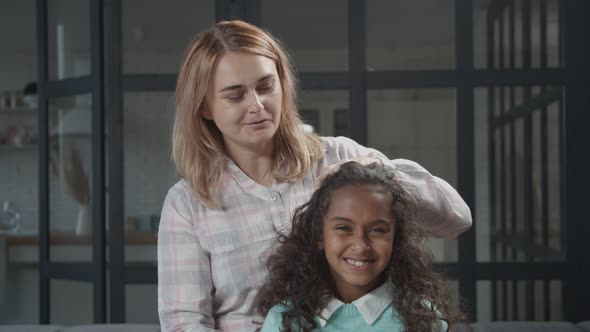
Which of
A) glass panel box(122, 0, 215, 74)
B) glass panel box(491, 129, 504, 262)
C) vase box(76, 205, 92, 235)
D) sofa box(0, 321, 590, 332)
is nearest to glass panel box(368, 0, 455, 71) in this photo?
glass panel box(491, 129, 504, 262)

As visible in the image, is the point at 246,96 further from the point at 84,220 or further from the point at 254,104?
the point at 84,220

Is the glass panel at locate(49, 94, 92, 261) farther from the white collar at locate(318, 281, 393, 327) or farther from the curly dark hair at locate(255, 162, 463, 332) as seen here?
the white collar at locate(318, 281, 393, 327)

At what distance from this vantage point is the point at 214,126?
1.63 m

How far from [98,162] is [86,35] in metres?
0.56

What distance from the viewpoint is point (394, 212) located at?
4.49 feet

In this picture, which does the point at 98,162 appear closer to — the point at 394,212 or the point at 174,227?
the point at 174,227

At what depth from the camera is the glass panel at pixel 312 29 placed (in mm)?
2836

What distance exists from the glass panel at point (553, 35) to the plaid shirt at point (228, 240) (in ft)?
4.88

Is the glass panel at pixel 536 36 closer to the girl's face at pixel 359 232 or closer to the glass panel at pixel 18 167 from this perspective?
the girl's face at pixel 359 232

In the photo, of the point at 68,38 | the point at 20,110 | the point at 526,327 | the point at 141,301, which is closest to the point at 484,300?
the point at 526,327

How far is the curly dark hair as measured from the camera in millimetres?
1357

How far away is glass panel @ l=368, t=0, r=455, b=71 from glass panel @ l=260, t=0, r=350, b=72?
0.11m

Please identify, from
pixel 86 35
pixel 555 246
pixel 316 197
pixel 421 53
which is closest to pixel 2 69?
pixel 86 35

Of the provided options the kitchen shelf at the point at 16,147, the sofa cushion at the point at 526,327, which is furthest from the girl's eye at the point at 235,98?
the kitchen shelf at the point at 16,147
